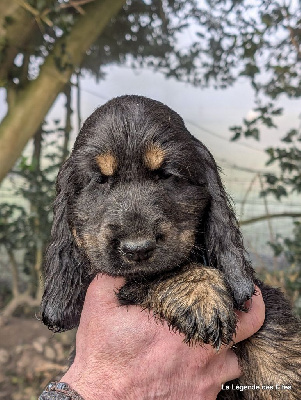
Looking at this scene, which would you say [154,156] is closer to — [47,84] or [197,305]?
[197,305]

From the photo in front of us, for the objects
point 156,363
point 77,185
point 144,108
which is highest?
point 144,108

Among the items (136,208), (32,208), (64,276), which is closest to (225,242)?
(136,208)

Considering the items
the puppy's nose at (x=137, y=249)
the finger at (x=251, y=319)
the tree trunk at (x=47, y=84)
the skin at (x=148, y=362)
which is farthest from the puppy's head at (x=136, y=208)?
the tree trunk at (x=47, y=84)

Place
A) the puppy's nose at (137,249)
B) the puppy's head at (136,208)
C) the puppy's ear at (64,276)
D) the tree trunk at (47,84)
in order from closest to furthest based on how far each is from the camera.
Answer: the puppy's nose at (137,249) < the puppy's head at (136,208) < the puppy's ear at (64,276) < the tree trunk at (47,84)

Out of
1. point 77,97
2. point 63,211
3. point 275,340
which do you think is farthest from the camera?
point 77,97

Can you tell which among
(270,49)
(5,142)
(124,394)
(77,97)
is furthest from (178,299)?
(77,97)

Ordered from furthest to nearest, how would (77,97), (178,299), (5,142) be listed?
(77,97) < (5,142) < (178,299)

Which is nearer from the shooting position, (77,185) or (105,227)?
(105,227)

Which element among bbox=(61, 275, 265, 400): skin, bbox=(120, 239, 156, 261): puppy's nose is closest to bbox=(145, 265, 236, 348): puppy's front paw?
bbox=(61, 275, 265, 400): skin

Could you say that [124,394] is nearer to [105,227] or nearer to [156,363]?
[156,363]

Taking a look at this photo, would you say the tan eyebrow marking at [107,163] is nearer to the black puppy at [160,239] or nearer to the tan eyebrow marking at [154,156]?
the black puppy at [160,239]
